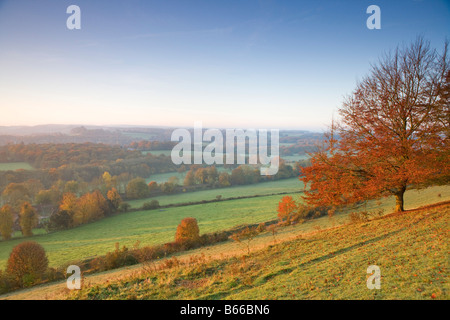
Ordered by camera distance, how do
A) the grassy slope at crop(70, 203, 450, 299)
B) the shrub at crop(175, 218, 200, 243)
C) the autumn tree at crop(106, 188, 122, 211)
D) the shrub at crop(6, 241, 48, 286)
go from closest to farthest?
the grassy slope at crop(70, 203, 450, 299), the shrub at crop(6, 241, 48, 286), the shrub at crop(175, 218, 200, 243), the autumn tree at crop(106, 188, 122, 211)

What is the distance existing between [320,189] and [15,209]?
56.2 m

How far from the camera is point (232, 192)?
189 ft

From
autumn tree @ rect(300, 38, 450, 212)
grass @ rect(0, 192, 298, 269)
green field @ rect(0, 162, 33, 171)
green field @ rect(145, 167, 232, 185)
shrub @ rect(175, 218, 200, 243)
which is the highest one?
autumn tree @ rect(300, 38, 450, 212)

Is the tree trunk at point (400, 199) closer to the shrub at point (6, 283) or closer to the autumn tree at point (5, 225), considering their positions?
the shrub at point (6, 283)

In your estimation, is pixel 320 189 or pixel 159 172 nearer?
pixel 320 189

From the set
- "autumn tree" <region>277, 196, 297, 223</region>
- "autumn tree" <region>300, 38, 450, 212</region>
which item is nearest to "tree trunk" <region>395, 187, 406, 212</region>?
"autumn tree" <region>300, 38, 450, 212</region>

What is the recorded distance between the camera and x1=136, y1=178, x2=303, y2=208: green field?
52.3 m

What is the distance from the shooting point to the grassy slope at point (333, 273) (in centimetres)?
584

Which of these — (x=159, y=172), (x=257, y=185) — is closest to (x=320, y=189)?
(x=257, y=185)

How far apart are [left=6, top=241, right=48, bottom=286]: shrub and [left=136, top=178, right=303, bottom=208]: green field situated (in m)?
27.5

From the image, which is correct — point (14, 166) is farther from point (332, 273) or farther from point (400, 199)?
point (400, 199)

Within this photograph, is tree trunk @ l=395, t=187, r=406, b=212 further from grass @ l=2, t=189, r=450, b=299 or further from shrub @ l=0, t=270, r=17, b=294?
shrub @ l=0, t=270, r=17, b=294
